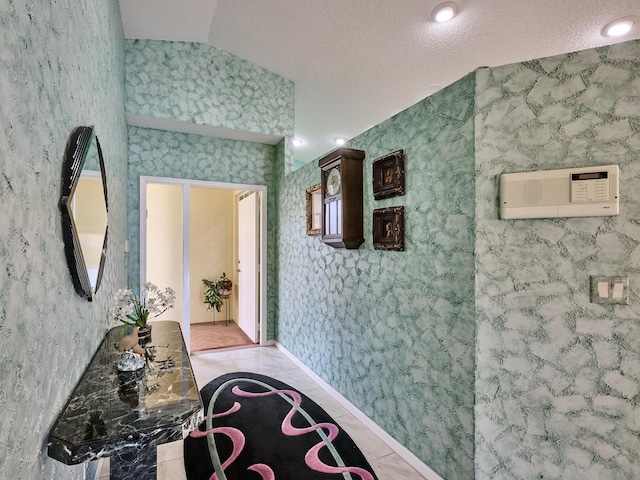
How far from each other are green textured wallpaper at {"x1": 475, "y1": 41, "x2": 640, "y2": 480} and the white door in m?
3.24

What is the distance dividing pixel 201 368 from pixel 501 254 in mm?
3268

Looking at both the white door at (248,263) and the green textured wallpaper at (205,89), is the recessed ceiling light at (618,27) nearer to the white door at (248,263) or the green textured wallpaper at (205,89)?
the green textured wallpaper at (205,89)

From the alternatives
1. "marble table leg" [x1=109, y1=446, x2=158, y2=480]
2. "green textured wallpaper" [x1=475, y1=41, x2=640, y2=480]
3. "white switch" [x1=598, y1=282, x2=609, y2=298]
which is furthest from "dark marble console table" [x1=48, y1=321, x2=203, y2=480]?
"white switch" [x1=598, y1=282, x2=609, y2=298]

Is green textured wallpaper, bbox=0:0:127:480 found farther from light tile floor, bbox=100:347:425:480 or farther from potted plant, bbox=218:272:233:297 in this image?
potted plant, bbox=218:272:233:297

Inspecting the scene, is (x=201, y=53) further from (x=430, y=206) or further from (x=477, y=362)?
(x=477, y=362)

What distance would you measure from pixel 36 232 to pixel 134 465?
45.2 inches

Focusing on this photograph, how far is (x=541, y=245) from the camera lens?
1582mm

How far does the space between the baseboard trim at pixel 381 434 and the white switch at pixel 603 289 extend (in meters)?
1.30

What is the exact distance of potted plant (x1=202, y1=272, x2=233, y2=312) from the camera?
5.13 m

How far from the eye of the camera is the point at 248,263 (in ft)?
15.3

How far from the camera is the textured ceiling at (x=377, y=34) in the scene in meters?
2.49

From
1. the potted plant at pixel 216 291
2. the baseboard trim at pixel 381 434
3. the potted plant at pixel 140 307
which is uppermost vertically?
the potted plant at pixel 140 307

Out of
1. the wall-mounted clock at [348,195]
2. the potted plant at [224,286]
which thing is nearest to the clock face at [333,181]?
the wall-mounted clock at [348,195]

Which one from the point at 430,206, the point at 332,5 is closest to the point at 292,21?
the point at 332,5
